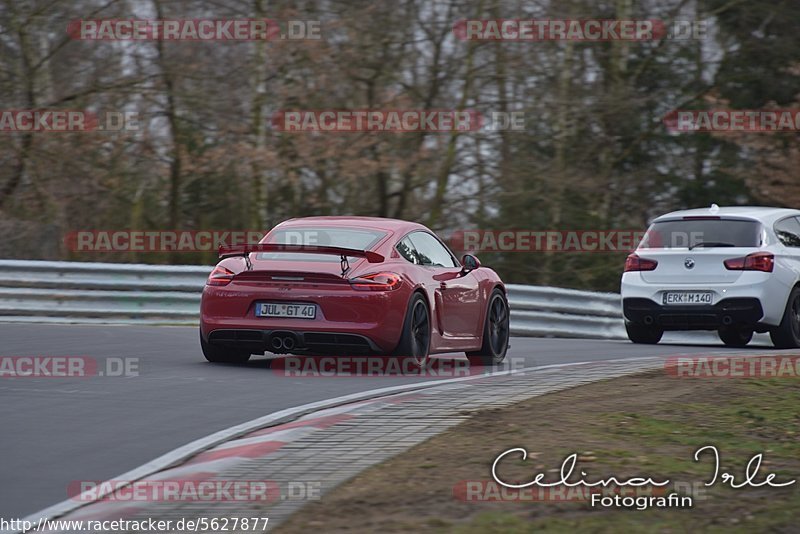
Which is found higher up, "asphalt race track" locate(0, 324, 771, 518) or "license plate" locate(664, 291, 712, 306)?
"license plate" locate(664, 291, 712, 306)

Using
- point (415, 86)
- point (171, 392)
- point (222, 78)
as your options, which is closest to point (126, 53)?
point (222, 78)

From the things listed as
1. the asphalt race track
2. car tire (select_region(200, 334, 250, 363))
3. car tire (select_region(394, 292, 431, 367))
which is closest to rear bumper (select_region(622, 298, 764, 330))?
the asphalt race track

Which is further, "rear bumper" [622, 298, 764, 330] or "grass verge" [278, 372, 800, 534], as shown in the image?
"rear bumper" [622, 298, 764, 330]

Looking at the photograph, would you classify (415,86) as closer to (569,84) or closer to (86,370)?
(569,84)

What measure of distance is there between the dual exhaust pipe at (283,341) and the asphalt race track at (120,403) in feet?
0.79

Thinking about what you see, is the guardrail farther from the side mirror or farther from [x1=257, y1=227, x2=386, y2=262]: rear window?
[x1=257, y1=227, x2=386, y2=262]: rear window

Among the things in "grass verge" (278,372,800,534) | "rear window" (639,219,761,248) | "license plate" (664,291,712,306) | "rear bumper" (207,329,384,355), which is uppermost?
"rear window" (639,219,761,248)

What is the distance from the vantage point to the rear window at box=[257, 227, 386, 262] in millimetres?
11648

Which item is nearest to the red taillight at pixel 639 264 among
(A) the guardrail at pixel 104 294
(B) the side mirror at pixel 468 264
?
(A) the guardrail at pixel 104 294

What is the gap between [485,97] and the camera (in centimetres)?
2728

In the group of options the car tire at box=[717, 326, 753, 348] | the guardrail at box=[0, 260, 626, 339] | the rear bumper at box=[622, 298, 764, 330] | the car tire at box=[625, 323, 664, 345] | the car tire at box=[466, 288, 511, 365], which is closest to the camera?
the car tire at box=[466, 288, 511, 365]

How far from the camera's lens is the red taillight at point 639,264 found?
16.3m

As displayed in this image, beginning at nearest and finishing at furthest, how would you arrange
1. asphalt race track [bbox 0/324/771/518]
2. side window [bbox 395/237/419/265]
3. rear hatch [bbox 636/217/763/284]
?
asphalt race track [bbox 0/324/771/518] → side window [bbox 395/237/419/265] → rear hatch [bbox 636/217/763/284]

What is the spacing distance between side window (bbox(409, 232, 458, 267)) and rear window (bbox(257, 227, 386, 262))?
54 centimetres
